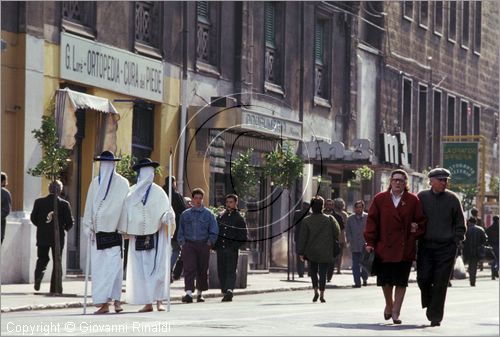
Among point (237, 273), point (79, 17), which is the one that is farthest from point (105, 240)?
point (79, 17)

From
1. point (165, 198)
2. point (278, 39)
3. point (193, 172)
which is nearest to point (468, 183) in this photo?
point (278, 39)

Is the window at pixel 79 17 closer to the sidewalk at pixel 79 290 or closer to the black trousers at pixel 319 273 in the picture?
the sidewalk at pixel 79 290

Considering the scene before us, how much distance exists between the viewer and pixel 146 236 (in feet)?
69.3

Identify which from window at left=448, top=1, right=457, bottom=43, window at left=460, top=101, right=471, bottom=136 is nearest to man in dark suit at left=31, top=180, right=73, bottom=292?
window at left=448, top=1, right=457, bottom=43

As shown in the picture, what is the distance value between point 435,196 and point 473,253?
17.8m

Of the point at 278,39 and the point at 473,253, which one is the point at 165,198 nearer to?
the point at 473,253

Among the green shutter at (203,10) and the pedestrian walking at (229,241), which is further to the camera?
the green shutter at (203,10)

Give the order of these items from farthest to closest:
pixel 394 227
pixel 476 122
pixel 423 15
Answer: pixel 476 122 < pixel 423 15 < pixel 394 227

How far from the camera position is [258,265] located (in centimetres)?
3969

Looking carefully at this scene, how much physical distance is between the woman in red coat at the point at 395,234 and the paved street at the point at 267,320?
45 centimetres

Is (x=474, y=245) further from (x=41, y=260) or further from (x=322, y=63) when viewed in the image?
(x=41, y=260)

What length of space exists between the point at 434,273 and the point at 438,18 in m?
37.1

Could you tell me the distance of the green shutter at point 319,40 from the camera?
145ft

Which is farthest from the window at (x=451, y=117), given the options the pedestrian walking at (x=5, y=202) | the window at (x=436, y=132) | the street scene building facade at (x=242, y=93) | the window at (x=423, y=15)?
the pedestrian walking at (x=5, y=202)
